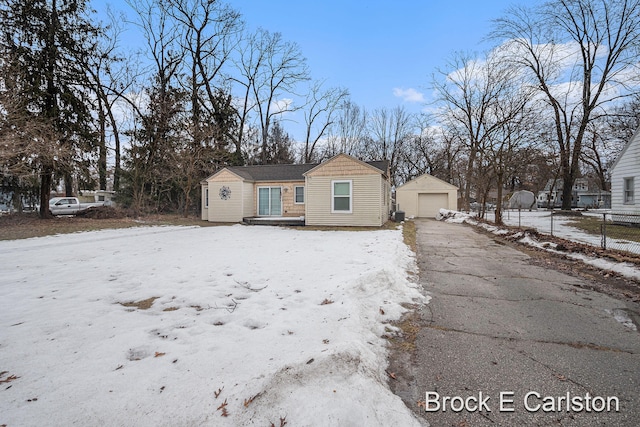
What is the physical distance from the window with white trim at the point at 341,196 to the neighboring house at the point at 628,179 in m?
12.6

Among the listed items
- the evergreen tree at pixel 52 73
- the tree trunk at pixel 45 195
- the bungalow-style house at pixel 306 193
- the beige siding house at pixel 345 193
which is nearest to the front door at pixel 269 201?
the bungalow-style house at pixel 306 193

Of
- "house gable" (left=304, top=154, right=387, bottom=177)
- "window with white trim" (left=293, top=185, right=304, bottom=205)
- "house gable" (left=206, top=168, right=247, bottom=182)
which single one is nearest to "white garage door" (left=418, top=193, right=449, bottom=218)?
"house gable" (left=304, top=154, right=387, bottom=177)

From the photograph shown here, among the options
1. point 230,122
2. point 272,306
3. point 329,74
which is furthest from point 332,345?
point 329,74

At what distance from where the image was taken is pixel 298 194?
1659 cm

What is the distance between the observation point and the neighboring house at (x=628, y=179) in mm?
12734

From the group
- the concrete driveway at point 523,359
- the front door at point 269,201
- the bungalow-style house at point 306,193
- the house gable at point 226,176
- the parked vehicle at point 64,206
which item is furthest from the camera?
the parked vehicle at point 64,206

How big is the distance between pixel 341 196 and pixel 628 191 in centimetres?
1345

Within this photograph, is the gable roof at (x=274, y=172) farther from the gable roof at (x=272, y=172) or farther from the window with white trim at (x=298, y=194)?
the window with white trim at (x=298, y=194)

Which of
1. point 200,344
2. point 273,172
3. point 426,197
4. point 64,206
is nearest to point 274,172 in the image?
point 273,172

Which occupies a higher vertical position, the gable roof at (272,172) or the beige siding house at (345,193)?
the gable roof at (272,172)

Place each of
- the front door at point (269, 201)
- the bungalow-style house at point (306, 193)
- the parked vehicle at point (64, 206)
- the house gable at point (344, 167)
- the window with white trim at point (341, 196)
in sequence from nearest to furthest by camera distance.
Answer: the house gable at point (344, 167), the bungalow-style house at point (306, 193), the window with white trim at point (341, 196), the front door at point (269, 201), the parked vehicle at point (64, 206)

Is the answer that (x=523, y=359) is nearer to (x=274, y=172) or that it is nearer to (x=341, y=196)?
(x=341, y=196)

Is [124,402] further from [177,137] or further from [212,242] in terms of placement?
[177,137]

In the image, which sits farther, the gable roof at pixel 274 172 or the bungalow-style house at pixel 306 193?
the gable roof at pixel 274 172
